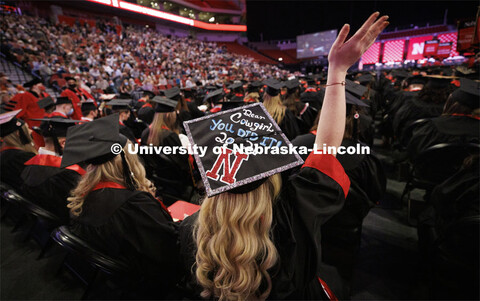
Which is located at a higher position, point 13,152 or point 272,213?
point 272,213

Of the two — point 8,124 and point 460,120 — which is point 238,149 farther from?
point 8,124

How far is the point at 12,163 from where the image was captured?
9.03ft

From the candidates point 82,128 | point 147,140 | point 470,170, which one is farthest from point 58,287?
point 470,170

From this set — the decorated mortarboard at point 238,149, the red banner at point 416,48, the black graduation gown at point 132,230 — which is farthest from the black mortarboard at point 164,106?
the red banner at point 416,48

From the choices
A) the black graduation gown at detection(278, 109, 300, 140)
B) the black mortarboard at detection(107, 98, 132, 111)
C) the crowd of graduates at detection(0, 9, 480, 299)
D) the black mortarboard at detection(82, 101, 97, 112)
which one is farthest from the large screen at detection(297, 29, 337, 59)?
the black mortarboard at detection(82, 101, 97, 112)

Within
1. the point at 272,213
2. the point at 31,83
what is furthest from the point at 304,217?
the point at 31,83

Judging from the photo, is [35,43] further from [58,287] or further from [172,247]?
[172,247]

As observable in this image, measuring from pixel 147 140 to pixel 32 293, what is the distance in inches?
86.3

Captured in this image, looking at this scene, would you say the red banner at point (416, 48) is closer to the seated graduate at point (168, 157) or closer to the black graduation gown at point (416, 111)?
the black graduation gown at point (416, 111)

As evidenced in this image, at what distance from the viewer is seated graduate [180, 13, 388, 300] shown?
885 mm

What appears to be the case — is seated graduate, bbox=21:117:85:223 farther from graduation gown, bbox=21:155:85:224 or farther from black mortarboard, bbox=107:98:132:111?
black mortarboard, bbox=107:98:132:111

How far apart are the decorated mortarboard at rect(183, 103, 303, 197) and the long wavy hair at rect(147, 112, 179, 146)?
2665 millimetres

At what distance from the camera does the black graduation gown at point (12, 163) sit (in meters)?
2.75

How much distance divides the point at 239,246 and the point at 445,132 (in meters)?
2.81
